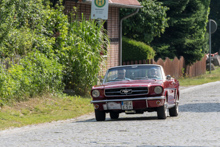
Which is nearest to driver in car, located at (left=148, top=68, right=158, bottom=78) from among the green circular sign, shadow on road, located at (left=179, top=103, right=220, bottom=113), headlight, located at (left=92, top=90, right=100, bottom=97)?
headlight, located at (left=92, top=90, right=100, bottom=97)

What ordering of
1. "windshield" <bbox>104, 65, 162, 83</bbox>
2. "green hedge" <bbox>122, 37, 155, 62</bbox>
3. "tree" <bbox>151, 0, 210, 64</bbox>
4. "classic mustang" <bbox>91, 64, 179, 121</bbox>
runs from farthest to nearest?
"tree" <bbox>151, 0, 210, 64</bbox>
"green hedge" <bbox>122, 37, 155, 62</bbox>
"windshield" <bbox>104, 65, 162, 83</bbox>
"classic mustang" <bbox>91, 64, 179, 121</bbox>

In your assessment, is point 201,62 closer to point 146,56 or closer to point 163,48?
point 163,48

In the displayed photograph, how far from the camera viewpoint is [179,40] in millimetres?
34750

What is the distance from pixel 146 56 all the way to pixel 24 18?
13.6 meters

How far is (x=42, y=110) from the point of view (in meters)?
14.8

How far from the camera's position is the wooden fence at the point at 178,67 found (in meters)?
31.1

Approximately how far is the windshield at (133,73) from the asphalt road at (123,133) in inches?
50.3

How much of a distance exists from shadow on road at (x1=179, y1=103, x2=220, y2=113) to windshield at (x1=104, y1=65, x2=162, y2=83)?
7.22 ft

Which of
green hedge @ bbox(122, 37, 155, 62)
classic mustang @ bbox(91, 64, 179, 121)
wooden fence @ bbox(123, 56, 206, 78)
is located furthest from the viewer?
wooden fence @ bbox(123, 56, 206, 78)

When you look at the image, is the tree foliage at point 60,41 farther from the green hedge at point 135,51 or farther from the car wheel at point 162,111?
the green hedge at point 135,51

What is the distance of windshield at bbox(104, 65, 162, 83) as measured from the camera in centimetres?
1389

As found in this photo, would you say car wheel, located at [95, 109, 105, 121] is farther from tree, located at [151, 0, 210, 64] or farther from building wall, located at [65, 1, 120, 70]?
tree, located at [151, 0, 210, 64]

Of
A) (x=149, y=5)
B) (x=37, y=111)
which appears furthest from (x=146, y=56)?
(x=37, y=111)

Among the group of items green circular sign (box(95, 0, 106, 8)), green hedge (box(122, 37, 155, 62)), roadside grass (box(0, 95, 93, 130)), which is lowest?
roadside grass (box(0, 95, 93, 130))
